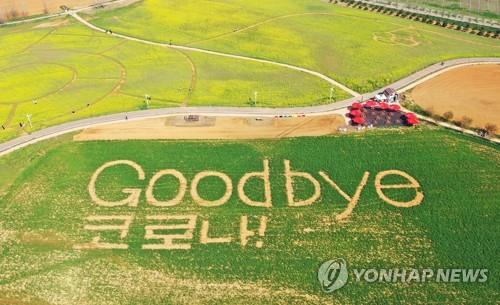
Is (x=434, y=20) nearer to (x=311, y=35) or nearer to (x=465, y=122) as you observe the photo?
(x=311, y=35)

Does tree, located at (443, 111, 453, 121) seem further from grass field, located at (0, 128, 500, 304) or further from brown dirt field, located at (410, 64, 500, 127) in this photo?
grass field, located at (0, 128, 500, 304)

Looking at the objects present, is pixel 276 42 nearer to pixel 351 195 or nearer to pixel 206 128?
pixel 206 128

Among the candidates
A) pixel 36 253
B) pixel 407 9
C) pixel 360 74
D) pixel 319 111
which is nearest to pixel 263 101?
pixel 319 111

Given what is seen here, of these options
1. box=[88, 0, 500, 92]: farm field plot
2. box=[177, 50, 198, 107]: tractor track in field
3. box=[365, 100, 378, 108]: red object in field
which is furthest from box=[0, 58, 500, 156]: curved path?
box=[88, 0, 500, 92]: farm field plot

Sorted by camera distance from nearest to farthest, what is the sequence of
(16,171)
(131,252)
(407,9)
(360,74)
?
(131,252) → (16,171) → (360,74) → (407,9)

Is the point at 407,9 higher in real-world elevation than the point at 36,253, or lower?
higher

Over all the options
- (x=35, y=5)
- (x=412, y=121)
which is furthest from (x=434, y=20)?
(x=35, y=5)

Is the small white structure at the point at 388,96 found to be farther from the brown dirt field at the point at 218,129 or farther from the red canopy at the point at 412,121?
the brown dirt field at the point at 218,129
